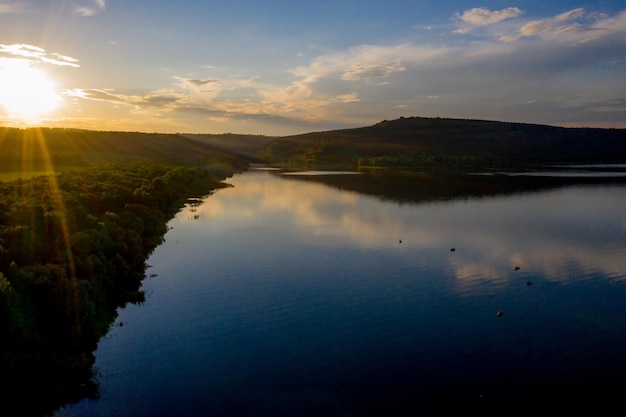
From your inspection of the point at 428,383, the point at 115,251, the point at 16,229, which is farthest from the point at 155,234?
the point at 428,383

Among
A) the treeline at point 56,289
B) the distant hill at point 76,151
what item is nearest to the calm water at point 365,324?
the treeline at point 56,289

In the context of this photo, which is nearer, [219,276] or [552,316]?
[552,316]

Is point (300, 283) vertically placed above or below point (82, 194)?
below

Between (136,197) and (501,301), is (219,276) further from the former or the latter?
(136,197)

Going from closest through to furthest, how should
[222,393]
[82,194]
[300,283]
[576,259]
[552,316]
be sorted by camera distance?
[222,393]
[552,316]
[300,283]
[576,259]
[82,194]

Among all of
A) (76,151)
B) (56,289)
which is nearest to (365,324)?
(56,289)

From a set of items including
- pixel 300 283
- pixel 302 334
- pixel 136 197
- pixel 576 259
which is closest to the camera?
pixel 302 334
